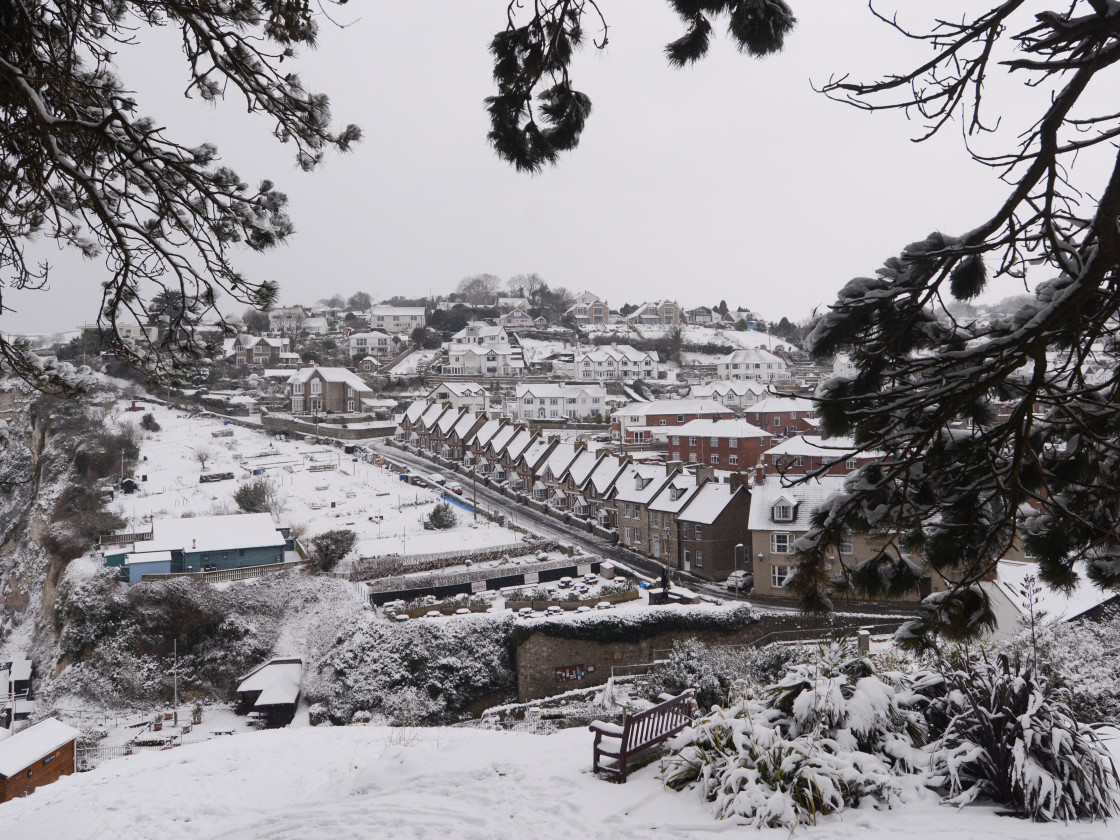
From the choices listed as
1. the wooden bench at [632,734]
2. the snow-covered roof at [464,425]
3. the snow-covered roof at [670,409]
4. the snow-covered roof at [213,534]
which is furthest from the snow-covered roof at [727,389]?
the wooden bench at [632,734]

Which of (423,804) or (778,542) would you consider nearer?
(423,804)

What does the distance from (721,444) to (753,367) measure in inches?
1523

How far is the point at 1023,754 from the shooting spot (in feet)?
18.8

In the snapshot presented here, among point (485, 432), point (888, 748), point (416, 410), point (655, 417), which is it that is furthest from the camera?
point (416, 410)

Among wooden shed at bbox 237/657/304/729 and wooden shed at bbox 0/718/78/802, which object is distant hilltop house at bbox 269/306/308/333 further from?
wooden shed at bbox 0/718/78/802

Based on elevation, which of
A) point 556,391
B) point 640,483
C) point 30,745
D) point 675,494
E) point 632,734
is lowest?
point 30,745

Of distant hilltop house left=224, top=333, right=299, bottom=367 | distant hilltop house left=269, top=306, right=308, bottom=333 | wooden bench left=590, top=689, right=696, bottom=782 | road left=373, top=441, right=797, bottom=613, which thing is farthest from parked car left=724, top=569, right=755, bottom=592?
distant hilltop house left=269, top=306, right=308, bottom=333

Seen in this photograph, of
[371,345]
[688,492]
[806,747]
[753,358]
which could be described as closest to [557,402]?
[753,358]

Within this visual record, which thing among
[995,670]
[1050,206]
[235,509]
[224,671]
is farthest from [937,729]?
[235,509]

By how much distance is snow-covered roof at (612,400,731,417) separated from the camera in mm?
54094

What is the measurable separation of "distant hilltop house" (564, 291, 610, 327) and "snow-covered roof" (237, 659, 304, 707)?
85.8 metres

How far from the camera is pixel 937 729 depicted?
696 centimetres

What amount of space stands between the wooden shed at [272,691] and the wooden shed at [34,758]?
19.8 feet

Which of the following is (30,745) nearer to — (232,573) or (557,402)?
(232,573)
